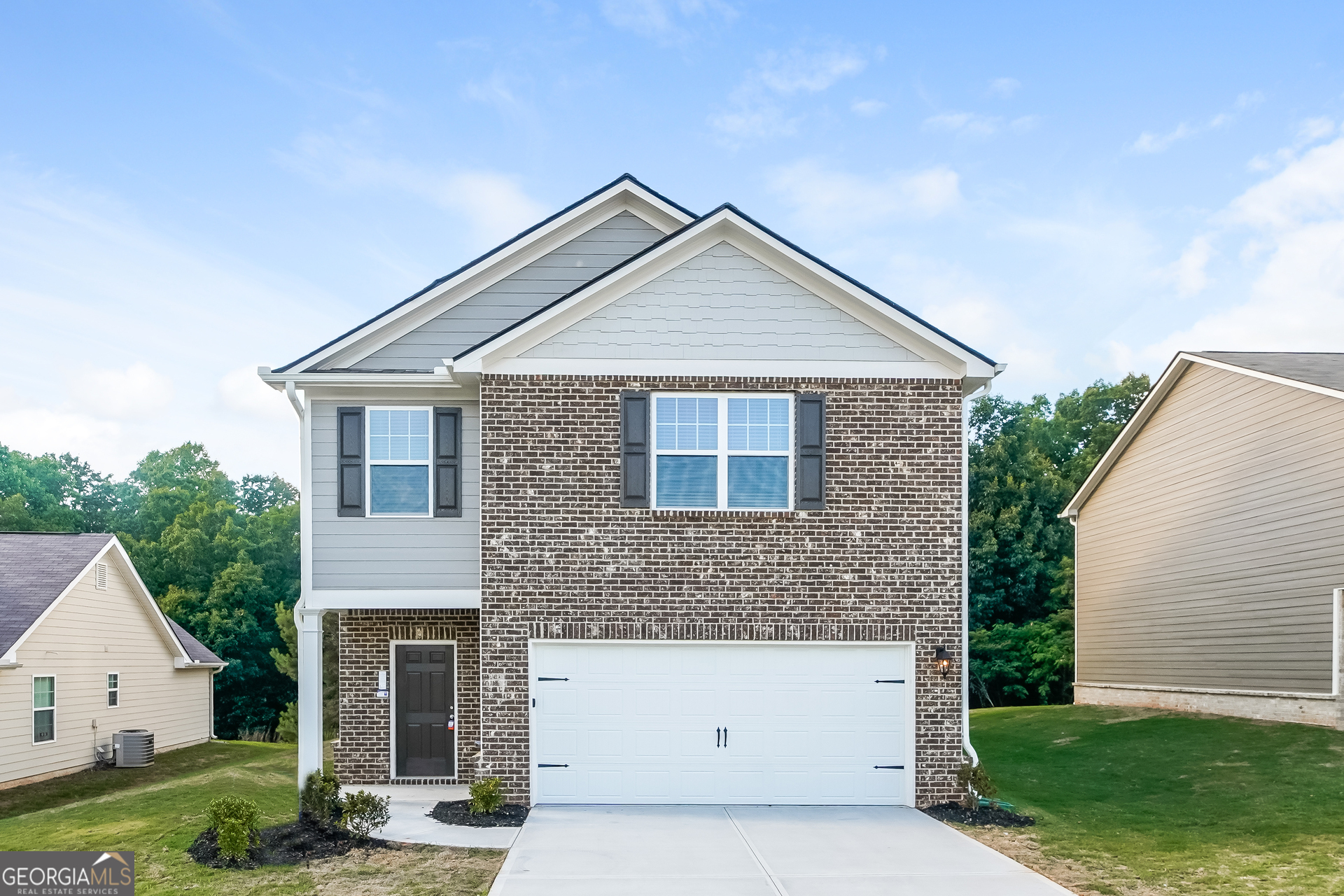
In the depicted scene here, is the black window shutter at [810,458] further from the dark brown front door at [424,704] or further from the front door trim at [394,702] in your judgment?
the dark brown front door at [424,704]

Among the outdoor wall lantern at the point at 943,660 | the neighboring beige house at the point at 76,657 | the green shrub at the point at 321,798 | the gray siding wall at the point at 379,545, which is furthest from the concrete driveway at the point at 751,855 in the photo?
the neighboring beige house at the point at 76,657

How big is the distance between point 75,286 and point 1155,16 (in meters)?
35.4

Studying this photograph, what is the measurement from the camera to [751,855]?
9.57m

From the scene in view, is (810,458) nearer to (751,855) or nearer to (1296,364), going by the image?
(751,855)

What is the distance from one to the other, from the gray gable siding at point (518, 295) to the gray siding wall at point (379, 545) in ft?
4.01

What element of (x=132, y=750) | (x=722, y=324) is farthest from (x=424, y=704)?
(x=132, y=750)

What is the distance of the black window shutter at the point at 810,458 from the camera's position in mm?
12406

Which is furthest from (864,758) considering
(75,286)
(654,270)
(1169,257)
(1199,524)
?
(75,286)

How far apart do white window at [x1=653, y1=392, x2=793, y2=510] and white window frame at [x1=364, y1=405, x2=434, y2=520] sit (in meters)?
2.94

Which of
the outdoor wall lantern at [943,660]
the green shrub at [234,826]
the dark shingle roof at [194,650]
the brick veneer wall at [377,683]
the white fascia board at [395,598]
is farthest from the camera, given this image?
the dark shingle roof at [194,650]

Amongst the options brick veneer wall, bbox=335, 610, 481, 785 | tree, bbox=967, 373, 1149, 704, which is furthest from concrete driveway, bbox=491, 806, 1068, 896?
tree, bbox=967, 373, 1149, 704

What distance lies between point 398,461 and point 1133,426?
1769cm

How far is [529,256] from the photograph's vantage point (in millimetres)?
14578

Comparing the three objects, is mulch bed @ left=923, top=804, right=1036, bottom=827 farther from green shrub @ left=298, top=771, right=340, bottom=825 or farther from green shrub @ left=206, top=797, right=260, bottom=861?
green shrub @ left=206, top=797, right=260, bottom=861
